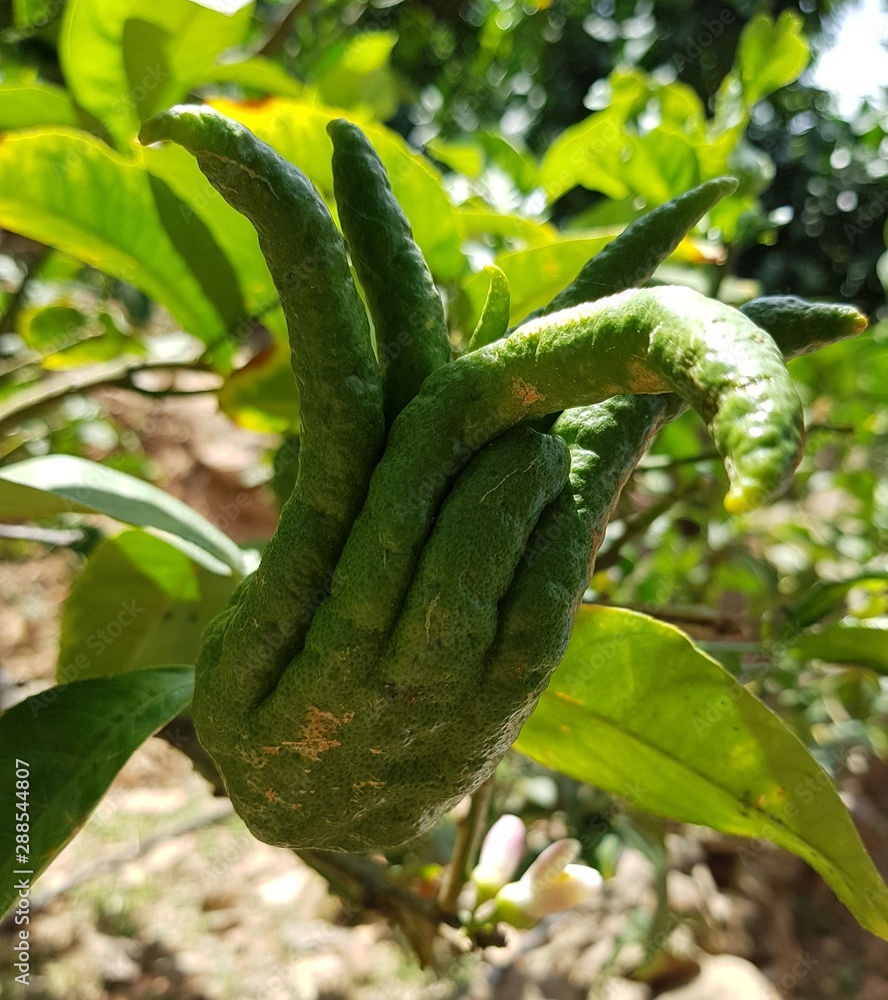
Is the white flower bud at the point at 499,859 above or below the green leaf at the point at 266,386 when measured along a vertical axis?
below

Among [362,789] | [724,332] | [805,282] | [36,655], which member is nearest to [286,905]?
[36,655]

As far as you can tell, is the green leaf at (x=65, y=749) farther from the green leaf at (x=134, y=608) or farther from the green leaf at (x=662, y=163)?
the green leaf at (x=662, y=163)

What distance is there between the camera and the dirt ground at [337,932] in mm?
1535

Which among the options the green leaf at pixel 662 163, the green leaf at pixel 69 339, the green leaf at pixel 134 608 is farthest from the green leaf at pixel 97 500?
the green leaf at pixel 662 163

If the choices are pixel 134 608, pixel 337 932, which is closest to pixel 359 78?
pixel 134 608

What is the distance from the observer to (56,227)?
0.80 m

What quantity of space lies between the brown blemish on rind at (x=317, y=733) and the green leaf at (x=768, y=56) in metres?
1.04

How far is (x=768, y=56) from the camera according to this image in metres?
1.08

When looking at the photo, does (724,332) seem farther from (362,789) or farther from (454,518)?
(362,789)

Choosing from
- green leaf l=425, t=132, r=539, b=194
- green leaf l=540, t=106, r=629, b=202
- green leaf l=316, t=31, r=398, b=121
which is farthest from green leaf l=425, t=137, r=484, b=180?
green leaf l=316, t=31, r=398, b=121

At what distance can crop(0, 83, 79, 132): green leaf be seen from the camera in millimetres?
891

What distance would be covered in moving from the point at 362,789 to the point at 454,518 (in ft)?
0.54

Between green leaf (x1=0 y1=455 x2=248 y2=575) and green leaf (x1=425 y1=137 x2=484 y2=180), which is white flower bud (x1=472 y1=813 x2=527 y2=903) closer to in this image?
green leaf (x1=0 y1=455 x2=248 y2=575)

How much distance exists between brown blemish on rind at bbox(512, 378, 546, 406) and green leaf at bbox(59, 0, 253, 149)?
2.66ft
